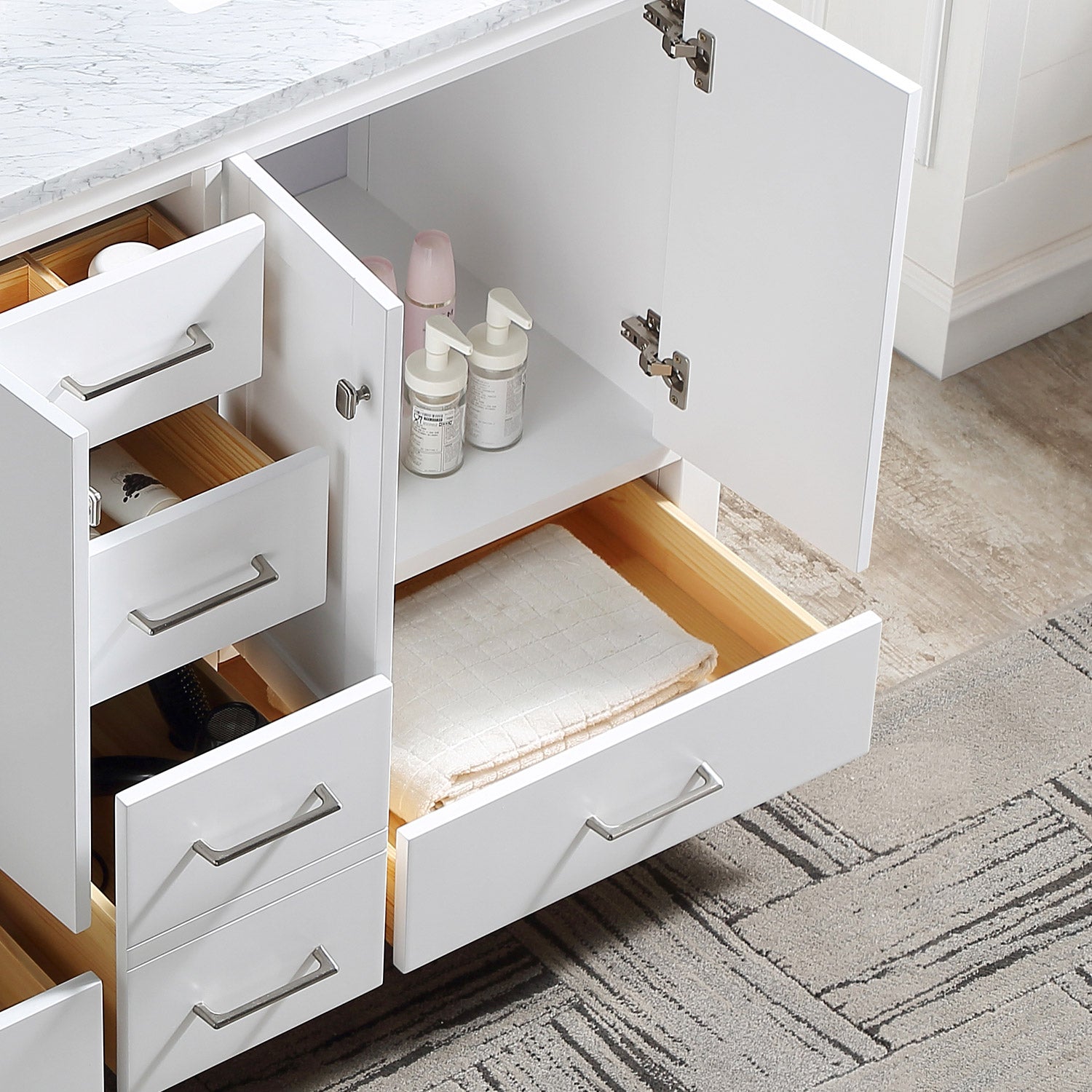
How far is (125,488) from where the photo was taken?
1394 millimetres

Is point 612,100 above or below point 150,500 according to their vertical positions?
above

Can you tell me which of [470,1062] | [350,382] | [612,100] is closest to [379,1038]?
[470,1062]

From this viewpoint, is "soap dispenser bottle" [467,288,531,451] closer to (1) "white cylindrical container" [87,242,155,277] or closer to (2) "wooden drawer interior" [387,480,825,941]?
(2) "wooden drawer interior" [387,480,825,941]

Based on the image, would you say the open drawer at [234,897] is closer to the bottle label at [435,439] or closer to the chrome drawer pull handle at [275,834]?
the chrome drawer pull handle at [275,834]

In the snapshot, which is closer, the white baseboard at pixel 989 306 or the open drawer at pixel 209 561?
the open drawer at pixel 209 561

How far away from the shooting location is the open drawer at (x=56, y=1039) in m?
1.28

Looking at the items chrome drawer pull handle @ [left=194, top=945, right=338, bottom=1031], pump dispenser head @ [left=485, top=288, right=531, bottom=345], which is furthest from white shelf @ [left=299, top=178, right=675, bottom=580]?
chrome drawer pull handle @ [left=194, top=945, right=338, bottom=1031]

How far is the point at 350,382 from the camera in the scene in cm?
129

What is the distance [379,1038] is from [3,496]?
678mm

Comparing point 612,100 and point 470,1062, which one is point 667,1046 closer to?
point 470,1062

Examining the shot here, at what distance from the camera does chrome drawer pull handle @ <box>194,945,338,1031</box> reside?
1.41 m

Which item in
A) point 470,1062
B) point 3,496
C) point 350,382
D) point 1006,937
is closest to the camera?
point 3,496

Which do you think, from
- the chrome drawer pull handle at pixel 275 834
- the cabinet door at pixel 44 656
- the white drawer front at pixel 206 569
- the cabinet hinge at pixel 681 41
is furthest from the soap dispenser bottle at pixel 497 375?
the cabinet door at pixel 44 656

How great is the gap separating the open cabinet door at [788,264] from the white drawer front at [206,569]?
0.44 metres
